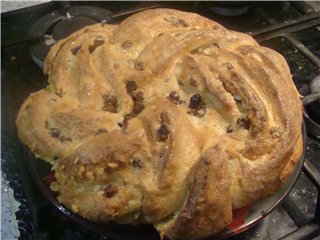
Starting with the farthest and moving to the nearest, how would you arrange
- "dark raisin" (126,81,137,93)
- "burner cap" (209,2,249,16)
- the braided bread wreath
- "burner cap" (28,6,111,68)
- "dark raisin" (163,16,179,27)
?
"burner cap" (209,2,249,16), "burner cap" (28,6,111,68), "dark raisin" (163,16,179,27), "dark raisin" (126,81,137,93), the braided bread wreath

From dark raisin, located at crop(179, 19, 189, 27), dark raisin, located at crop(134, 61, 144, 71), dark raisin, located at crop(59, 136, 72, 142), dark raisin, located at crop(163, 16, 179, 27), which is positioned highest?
dark raisin, located at crop(163, 16, 179, 27)

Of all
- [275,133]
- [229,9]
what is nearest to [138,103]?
[275,133]

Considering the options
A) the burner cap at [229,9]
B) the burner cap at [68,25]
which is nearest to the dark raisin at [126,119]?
the burner cap at [68,25]

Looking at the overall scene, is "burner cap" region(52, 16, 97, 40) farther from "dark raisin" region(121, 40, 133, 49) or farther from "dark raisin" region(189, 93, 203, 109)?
"dark raisin" region(189, 93, 203, 109)

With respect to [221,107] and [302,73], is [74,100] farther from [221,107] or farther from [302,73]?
[302,73]

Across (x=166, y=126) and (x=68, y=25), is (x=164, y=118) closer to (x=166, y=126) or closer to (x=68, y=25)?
(x=166, y=126)

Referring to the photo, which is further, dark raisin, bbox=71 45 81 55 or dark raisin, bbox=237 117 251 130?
dark raisin, bbox=71 45 81 55

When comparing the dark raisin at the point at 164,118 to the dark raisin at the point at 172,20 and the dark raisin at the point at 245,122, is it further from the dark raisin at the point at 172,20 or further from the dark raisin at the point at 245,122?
the dark raisin at the point at 172,20

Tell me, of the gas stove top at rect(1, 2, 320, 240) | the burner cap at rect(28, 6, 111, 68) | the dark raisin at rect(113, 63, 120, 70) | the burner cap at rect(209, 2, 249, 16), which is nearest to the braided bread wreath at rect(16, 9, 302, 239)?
the dark raisin at rect(113, 63, 120, 70)
